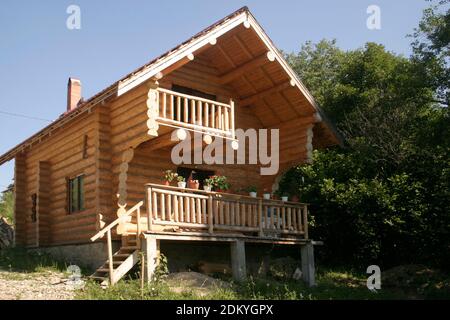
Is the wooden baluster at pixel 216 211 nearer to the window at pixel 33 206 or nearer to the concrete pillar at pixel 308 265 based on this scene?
the concrete pillar at pixel 308 265

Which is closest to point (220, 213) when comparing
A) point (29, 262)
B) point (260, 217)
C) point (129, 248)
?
point (260, 217)

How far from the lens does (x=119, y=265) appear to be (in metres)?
13.5

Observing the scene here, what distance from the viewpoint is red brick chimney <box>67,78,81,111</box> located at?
73.9 feet

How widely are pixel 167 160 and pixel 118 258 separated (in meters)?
4.16

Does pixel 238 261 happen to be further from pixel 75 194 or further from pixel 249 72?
pixel 249 72

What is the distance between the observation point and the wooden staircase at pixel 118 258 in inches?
507

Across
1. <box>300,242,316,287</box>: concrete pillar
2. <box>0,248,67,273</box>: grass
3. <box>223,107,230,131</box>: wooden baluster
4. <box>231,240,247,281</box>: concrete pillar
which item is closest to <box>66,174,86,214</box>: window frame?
<box>0,248,67,273</box>: grass

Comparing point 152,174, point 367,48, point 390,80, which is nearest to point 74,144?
point 152,174

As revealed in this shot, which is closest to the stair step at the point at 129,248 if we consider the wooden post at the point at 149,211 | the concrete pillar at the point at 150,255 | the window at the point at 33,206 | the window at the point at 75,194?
the concrete pillar at the point at 150,255

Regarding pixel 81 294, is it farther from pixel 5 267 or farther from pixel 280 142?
pixel 280 142

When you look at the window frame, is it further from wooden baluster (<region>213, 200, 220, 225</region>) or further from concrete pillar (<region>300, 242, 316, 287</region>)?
concrete pillar (<region>300, 242, 316, 287</region>)

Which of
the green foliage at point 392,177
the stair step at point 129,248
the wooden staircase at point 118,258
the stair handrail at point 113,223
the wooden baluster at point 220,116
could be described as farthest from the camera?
the green foliage at point 392,177

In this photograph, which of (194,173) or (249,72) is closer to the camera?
(194,173)

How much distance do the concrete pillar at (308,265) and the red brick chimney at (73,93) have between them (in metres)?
11.1
